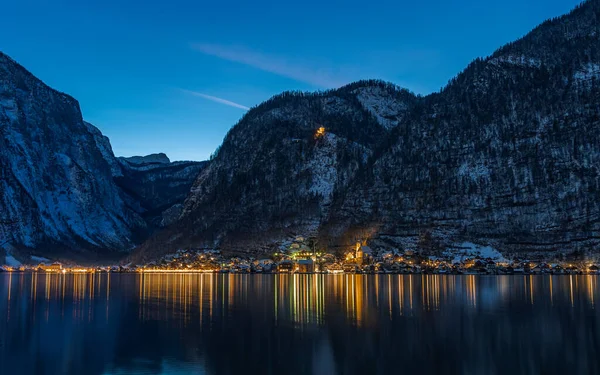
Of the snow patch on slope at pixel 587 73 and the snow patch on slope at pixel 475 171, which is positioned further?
the snow patch on slope at pixel 587 73

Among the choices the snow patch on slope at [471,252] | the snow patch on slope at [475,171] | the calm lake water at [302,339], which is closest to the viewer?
the calm lake water at [302,339]

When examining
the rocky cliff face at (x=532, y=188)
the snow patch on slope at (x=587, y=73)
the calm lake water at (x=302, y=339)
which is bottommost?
the calm lake water at (x=302, y=339)

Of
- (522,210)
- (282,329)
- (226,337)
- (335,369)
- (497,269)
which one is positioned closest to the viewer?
(335,369)

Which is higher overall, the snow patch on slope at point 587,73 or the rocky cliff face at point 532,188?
the snow patch on slope at point 587,73

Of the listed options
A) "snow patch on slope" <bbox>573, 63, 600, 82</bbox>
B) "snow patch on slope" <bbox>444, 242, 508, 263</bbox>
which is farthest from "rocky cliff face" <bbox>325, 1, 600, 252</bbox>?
"snow patch on slope" <bbox>444, 242, 508, 263</bbox>

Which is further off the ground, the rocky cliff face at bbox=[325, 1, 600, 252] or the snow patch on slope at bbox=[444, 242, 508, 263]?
the rocky cliff face at bbox=[325, 1, 600, 252]

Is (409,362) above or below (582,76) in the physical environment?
below

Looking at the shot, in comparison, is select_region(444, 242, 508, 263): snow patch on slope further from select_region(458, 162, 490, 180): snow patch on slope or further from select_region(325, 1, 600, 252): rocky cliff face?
select_region(458, 162, 490, 180): snow patch on slope

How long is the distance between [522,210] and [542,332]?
151831mm

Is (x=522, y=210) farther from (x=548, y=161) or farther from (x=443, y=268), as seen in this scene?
(x=443, y=268)

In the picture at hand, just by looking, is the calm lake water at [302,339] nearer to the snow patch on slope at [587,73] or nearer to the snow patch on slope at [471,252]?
the snow patch on slope at [471,252]

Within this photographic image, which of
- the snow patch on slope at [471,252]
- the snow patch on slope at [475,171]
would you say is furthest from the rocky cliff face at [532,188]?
the snow patch on slope at [471,252]

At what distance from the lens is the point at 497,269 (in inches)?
6462

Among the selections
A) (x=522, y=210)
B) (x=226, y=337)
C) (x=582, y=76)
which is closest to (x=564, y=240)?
(x=522, y=210)
